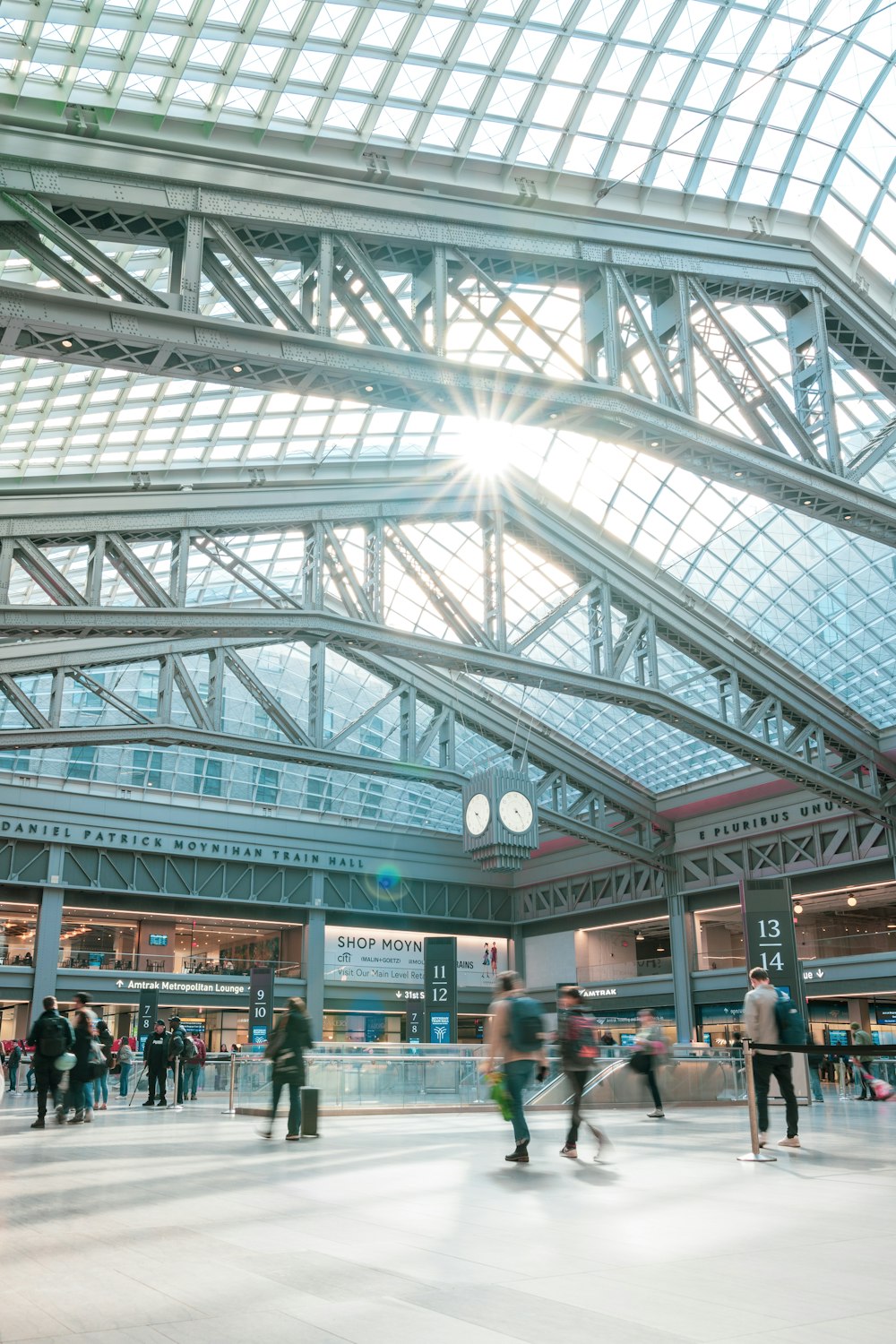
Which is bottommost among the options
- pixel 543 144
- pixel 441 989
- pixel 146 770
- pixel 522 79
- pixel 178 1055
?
pixel 178 1055

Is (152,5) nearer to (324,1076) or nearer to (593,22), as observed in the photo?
(593,22)

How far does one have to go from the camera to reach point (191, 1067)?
28.0 metres

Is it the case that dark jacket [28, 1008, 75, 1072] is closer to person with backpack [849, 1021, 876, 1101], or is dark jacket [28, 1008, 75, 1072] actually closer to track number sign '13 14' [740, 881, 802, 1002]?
track number sign '13 14' [740, 881, 802, 1002]

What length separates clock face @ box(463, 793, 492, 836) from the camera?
3006cm

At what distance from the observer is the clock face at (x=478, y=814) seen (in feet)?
98.6

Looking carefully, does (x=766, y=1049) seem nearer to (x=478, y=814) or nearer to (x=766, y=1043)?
(x=766, y=1043)

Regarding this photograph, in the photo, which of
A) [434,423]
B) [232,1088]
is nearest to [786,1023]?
[232,1088]

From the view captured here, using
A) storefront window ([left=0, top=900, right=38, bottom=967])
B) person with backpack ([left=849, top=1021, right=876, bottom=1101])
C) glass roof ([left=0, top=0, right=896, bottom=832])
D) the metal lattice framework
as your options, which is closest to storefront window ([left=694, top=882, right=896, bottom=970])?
the metal lattice framework

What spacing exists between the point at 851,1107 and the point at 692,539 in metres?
18.9

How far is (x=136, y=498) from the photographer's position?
80.3ft

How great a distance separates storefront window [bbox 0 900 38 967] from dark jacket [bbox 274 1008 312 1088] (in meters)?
33.8

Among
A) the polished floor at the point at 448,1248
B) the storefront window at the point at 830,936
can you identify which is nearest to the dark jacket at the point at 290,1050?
the polished floor at the point at 448,1248

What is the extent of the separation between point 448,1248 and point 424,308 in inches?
544

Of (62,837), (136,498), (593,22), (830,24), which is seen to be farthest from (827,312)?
(62,837)
